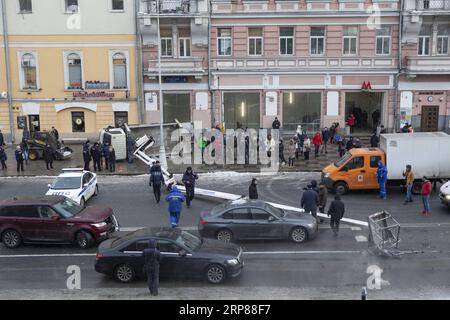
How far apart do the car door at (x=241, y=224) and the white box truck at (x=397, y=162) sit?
7.05 meters

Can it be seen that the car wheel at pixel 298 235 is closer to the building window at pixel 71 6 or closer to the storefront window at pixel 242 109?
the storefront window at pixel 242 109

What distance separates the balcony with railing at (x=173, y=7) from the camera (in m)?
34.6

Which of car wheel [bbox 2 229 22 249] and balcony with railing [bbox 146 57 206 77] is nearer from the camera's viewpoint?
car wheel [bbox 2 229 22 249]

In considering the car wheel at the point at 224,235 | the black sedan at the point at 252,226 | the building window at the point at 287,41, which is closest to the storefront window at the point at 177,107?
the building window at the point at 287,41

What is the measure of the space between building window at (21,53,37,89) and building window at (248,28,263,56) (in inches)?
540

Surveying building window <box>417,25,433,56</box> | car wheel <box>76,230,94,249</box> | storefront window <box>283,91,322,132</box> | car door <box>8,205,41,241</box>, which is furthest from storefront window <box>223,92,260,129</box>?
car door <box>8,205,41,241</box>

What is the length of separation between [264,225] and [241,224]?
0.68m

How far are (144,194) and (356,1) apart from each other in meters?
19.1

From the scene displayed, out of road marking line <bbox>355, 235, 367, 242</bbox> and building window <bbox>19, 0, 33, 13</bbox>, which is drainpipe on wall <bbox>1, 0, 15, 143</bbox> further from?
road marking line <bbox>355, 235, 367, 242</bbox>

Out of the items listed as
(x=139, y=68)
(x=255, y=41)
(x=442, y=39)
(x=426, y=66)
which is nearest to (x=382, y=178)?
(x=426, y=66)

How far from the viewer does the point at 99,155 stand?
27.7 m

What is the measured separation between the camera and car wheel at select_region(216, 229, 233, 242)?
55.6 feet

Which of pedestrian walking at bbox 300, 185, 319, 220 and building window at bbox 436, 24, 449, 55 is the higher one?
building window at bbox 436, 24, 449, 55
